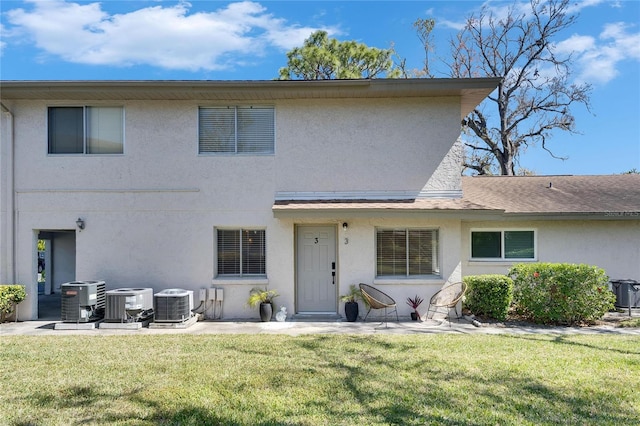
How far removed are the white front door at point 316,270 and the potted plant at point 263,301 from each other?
835 millimetres

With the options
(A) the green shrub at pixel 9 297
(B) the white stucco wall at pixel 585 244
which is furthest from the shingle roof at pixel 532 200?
(A) the green shrub at pixel 9 297

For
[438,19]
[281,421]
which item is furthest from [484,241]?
[438,19]

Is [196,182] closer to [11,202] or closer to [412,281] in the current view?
[11,202]

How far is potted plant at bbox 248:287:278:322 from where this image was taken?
404 inches

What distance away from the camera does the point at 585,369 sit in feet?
21.6

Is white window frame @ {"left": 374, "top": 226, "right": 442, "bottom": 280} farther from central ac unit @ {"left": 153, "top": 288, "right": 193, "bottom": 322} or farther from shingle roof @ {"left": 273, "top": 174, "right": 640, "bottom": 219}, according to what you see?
central ac unit @ {"left": 153, "top": 288, "right": 193, "bottom": 322}

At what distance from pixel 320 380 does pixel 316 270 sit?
17.0 feet

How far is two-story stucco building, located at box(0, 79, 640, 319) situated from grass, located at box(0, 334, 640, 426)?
8.30ft

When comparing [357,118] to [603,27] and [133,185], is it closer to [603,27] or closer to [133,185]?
[133,185]

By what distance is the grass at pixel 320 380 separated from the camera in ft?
16.0

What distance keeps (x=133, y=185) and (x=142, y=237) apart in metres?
1.41

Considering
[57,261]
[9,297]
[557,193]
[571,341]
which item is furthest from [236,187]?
[57,261]

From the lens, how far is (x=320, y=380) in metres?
6.04

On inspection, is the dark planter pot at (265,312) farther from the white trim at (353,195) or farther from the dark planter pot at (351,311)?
the white trim at (353,195)
